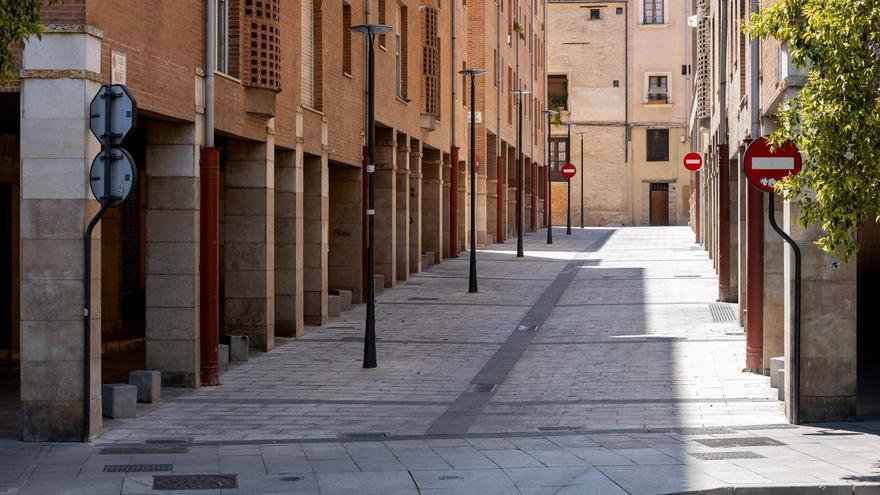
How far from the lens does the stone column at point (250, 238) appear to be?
850 inches

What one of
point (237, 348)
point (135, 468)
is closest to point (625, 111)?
point (237, 348)

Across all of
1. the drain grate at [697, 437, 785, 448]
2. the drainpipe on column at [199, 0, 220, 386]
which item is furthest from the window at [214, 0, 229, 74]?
the drain grate at [697, 437, 785, 448]

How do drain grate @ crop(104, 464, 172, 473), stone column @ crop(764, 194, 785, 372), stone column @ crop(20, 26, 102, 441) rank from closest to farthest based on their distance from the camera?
drain grate @ crop(104, 464, 172, 473) → stone column @ crop(20, 26, 102, 441) → stone column @ crop(764, 194, 785, 372)

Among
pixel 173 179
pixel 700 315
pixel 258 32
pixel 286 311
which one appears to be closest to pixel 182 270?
pixel 173 179

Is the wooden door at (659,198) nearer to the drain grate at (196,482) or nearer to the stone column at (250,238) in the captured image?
the stone column at (250,238)

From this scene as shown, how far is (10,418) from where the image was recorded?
15312mm

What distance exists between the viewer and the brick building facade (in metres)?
13.9

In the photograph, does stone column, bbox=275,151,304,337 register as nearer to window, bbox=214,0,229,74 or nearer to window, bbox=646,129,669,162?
window, bbox=214,0,229,74

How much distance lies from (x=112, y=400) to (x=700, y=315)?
1430cm

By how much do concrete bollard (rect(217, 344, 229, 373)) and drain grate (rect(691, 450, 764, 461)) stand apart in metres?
8.92

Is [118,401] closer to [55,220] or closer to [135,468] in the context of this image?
[55,220]

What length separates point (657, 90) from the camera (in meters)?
81.7

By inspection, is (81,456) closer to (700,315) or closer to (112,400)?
(112,400)

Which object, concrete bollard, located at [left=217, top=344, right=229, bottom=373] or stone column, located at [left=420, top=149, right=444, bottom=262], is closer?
concrete bollard, located at [left=217, top=344, right=229, bottom=373]
